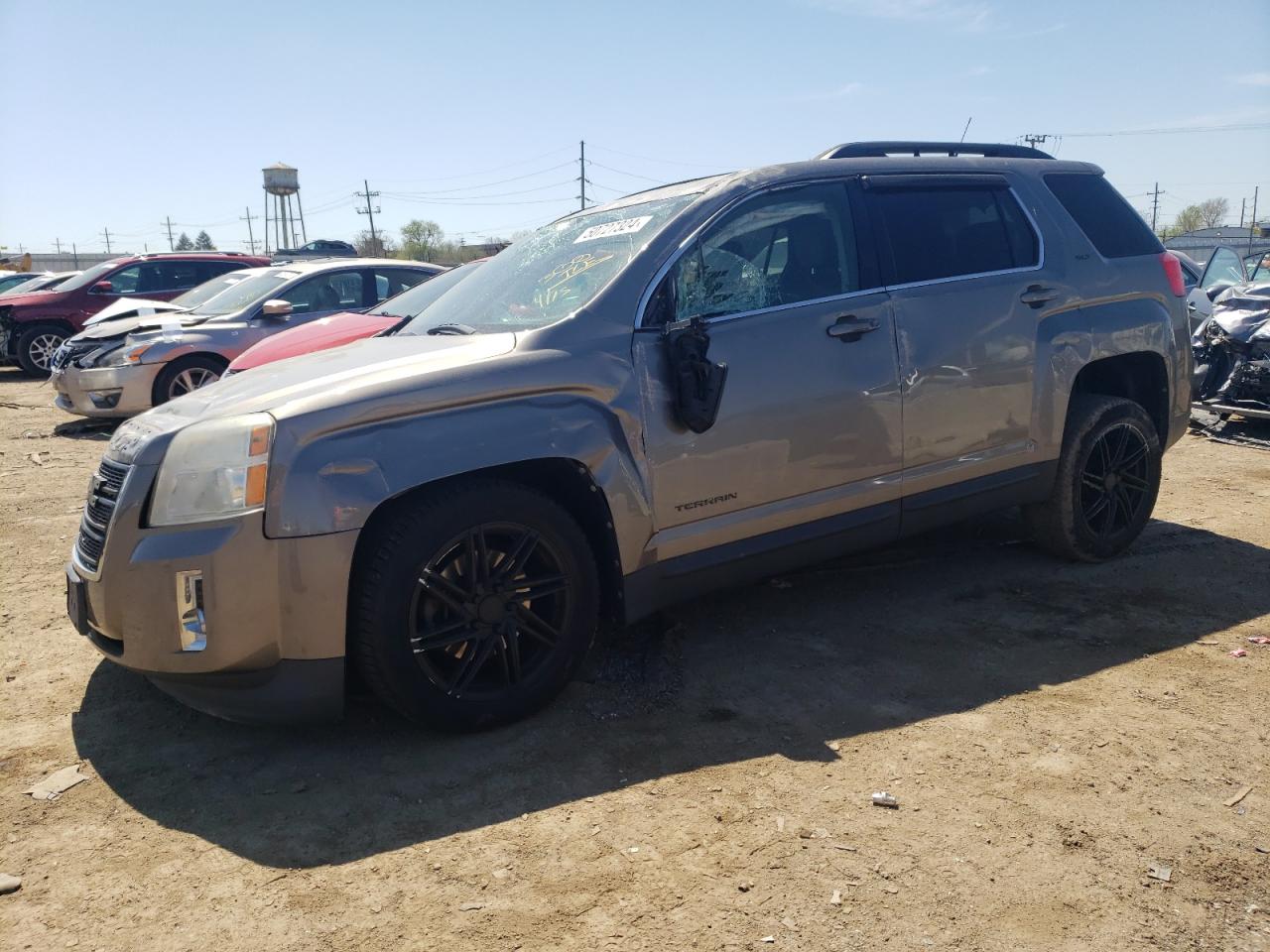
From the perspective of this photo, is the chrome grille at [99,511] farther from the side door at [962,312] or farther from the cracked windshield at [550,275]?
the side door at [962,312]

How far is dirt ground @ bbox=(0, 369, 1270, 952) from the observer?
245cm

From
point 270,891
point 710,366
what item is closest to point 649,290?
point 710,366

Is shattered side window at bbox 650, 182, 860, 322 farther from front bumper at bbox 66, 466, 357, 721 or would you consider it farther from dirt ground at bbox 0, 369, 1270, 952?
front bumper at bbox 66, 466, 357, 721

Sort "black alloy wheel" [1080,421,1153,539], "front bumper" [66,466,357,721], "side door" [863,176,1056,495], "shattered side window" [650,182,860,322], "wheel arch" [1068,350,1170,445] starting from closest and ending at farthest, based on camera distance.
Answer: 1. "front bumper" [66,466,357,721]
2. "shattered side window" [650,182,860,322]
3. "side door" [863,176,1056,495]
4. "black alloy wheel" [1080,421,1153,539]
5. "wheel arch" [1068,350,1170,445]

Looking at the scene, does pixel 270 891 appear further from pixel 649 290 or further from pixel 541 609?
pixel 649 290

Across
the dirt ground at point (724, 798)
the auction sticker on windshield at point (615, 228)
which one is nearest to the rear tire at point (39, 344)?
the dirt ground at point (724, 798)

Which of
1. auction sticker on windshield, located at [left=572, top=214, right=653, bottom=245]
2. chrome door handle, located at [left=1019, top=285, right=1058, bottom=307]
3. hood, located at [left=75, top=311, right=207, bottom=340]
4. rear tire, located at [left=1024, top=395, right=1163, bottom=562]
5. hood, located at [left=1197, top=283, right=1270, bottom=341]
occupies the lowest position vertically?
rear tire, located at [left=1024, top=395, right=1163, bottom=562]

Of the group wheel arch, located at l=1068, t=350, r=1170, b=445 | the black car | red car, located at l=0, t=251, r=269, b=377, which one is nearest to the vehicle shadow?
wheel arch, located at l=1068, t=350, r=1170, b=445

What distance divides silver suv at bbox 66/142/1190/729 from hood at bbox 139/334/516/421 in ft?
0.06

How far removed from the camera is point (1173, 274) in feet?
16.8

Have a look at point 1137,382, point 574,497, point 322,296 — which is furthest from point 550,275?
point 322,296

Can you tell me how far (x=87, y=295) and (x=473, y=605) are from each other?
Answer: 1425 centimetres

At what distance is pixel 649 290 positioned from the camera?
12.1ft

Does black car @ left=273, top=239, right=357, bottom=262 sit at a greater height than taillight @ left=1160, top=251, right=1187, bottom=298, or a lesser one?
greater
